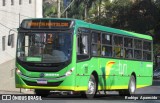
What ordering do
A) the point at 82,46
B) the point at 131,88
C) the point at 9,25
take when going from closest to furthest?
1. the point at 82,46
2. the point at 131,88
3. the point at 9,25

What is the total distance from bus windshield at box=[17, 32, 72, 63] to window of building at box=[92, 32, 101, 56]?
191 cm

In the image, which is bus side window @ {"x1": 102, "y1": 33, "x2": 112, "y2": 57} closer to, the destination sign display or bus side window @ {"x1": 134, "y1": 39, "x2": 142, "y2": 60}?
the destination sign display

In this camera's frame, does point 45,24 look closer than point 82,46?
Yes

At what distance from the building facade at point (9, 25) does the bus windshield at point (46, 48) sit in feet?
43.9

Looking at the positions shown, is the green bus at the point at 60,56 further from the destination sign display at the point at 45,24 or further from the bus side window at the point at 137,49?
the bus side window at the point at 137,49

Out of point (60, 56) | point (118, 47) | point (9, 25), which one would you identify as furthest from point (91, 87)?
point (9, 25)

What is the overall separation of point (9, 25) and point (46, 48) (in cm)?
2061

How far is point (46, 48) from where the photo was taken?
1869 cm

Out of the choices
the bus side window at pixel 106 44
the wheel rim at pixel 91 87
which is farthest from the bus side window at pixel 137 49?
the wheel rim at pixel 91 87

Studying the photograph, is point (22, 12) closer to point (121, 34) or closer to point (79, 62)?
point (121, 34)

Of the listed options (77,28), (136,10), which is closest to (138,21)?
(136,10)

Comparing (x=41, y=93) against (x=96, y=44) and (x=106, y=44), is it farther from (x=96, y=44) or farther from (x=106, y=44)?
(x=106, y=44)

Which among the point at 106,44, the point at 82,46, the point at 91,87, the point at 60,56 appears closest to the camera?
the point at 60,56

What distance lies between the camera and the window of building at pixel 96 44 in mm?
20328
